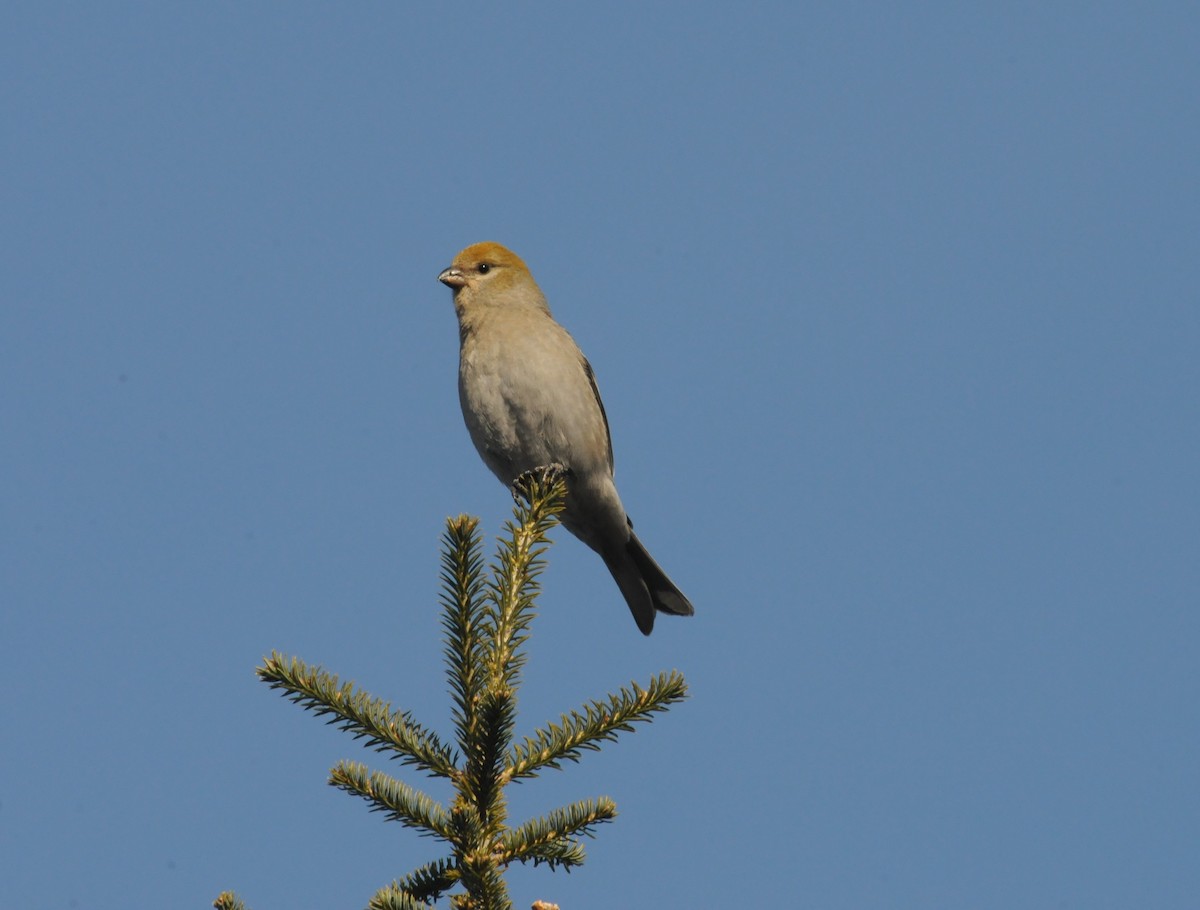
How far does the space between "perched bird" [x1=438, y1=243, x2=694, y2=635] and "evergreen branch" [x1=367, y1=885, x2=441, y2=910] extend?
427cm

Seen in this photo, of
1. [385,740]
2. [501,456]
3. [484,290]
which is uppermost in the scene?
[484,290]

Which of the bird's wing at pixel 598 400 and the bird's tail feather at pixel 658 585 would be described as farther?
the bird's wing at pixel 598 400

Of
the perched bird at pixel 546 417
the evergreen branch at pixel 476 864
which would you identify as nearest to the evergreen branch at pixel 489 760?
the evergreen branch at pixel 476 864

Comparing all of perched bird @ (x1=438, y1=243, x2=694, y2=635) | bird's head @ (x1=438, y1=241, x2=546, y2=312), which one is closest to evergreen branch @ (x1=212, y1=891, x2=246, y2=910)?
perched bird @ (x1=438, y1=243, x2=694, y2=635)

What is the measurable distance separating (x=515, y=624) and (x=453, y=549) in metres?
0.30

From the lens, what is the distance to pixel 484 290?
791 cm

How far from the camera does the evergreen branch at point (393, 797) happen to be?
9.53 ft

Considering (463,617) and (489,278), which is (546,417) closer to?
(489,278)

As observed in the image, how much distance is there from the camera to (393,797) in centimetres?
293

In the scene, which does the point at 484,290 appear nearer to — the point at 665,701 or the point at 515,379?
the point at 515,379

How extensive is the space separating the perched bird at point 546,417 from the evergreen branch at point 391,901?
427 cm

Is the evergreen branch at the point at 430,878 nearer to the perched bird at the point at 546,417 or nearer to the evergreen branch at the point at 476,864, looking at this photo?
the evergreen branch at the point at 476,864

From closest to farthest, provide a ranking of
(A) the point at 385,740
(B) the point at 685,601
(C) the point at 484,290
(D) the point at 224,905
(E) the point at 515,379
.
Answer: (D) the point at 224,905 < (A) the point at 385,740 < (E) the point at 515,379 < (B) the point at 685,601 < (C) the point at 484,290

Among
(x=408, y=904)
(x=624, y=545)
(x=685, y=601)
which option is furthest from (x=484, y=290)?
(x=408, y=904)
